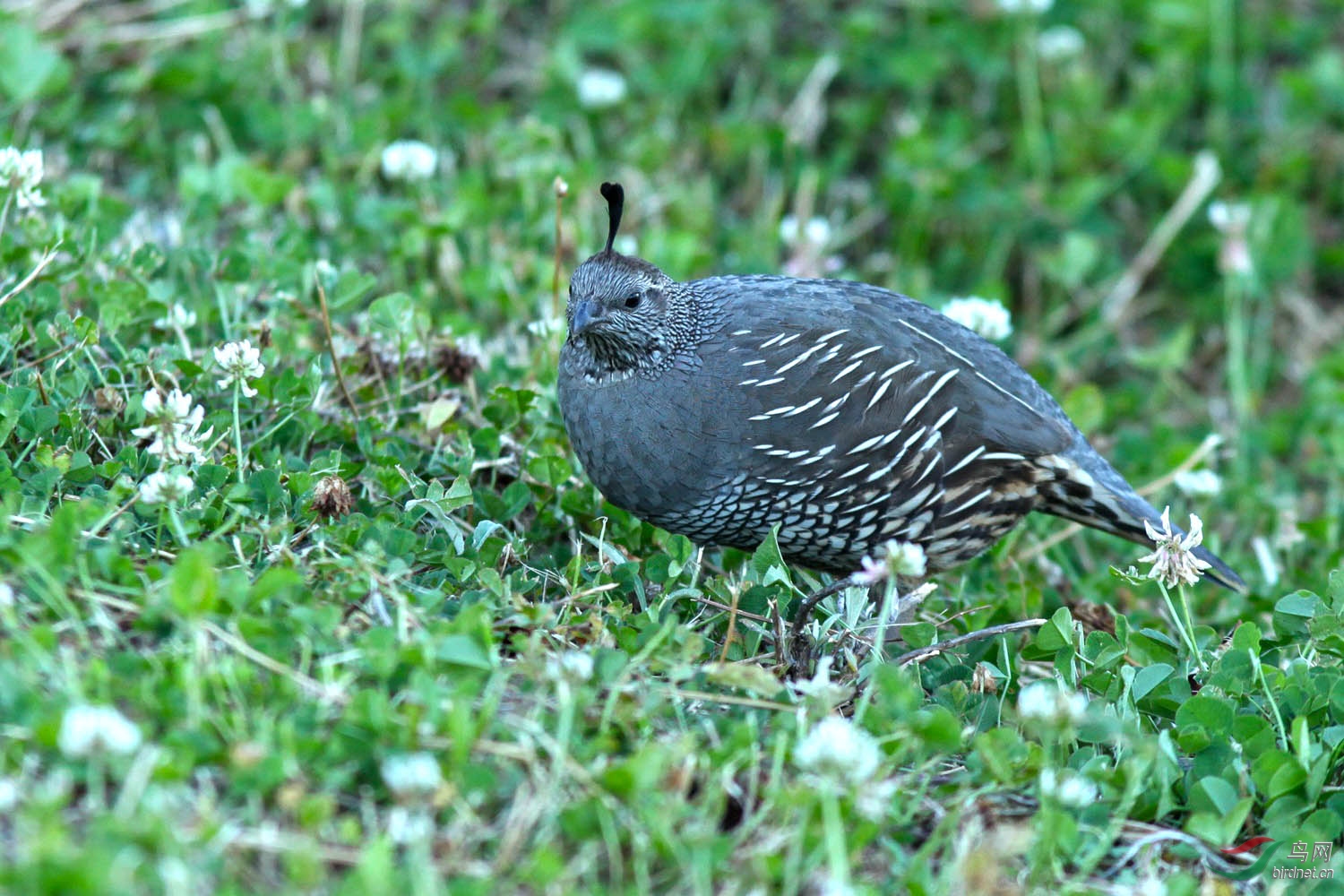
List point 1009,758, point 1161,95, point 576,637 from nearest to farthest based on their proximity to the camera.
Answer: point 1009,758 → point 576,637 → point 1161,95

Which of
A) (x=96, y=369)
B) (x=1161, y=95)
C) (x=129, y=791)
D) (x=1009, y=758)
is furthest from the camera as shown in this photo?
(x=1161, y=95)

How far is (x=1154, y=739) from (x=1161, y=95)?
15.4ft

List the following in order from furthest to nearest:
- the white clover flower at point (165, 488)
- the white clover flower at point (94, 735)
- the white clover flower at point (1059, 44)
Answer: the white clover flower at point (1059, 44), the white clover flower at point (165, 488), the white clover flower at point (94, 735)

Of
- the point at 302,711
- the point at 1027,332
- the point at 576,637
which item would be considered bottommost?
the point at 1027,332

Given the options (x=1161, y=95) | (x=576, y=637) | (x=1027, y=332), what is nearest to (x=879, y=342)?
Answer: (x=576, y=637)

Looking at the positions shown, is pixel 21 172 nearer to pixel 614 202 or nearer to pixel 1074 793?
pixel 614 202

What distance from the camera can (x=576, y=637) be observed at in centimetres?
367

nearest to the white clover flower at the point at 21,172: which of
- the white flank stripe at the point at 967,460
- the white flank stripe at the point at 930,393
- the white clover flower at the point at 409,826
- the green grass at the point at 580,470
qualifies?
the green grass at the point at 580,470

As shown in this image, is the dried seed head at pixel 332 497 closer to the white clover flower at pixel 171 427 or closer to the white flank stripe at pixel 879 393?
the white clover flower at pixel 171 427

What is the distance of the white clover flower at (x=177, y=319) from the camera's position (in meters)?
4.47

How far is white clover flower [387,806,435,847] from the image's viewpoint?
8.76ft

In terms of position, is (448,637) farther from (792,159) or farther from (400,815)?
(792,159)

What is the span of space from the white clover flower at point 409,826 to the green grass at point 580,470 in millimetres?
16

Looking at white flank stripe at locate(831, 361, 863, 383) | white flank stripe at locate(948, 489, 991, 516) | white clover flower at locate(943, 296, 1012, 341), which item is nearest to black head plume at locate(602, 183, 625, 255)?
white flank stripe at locate(831, 361, 863, 383)
